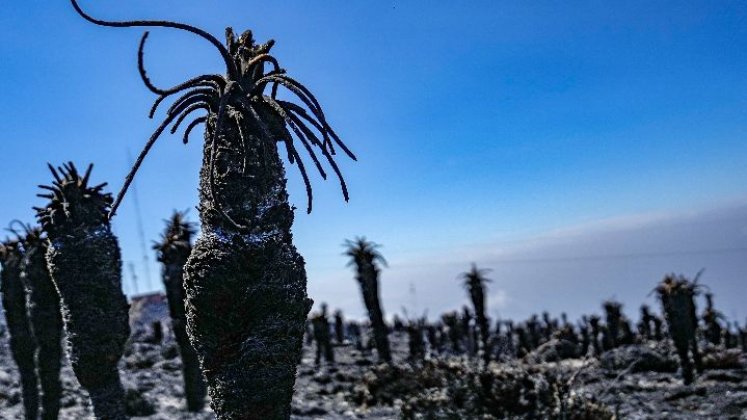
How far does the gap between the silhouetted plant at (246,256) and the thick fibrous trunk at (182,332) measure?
11882 mm

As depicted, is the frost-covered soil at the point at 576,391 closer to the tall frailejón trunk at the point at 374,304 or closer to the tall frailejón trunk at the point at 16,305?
the tall frailejón trunk at the point at 374,304

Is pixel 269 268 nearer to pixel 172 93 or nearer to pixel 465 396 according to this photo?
pixel 172 93

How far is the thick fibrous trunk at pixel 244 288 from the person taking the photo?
10.2ft

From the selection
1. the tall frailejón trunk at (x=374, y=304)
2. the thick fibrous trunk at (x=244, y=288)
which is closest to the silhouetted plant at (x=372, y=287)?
the tall frailejón trunk at (x=374, y=304)

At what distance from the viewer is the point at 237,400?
313cm

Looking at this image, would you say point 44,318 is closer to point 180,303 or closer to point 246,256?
point 180,303

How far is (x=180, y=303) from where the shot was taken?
14.8 metres

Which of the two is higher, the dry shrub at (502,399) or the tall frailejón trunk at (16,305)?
the tall frailejón trunk at (16,305)

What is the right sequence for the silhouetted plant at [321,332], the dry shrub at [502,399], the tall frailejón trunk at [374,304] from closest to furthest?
1. the dry shrub at [502,399]
2. the tall frailejón trunk at [374,304]
3. the silhouetted plant at [321,332]

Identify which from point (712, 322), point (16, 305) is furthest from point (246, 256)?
point (712, 322)

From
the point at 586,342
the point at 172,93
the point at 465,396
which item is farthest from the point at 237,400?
the point at 586,342

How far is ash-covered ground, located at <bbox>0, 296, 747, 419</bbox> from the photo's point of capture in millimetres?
10859

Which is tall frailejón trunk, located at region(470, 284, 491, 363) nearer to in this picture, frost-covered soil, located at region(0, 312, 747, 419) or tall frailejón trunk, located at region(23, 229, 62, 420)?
frost-covered soil, located at region(0, 312, 747, 419)

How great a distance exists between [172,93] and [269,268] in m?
1.30
